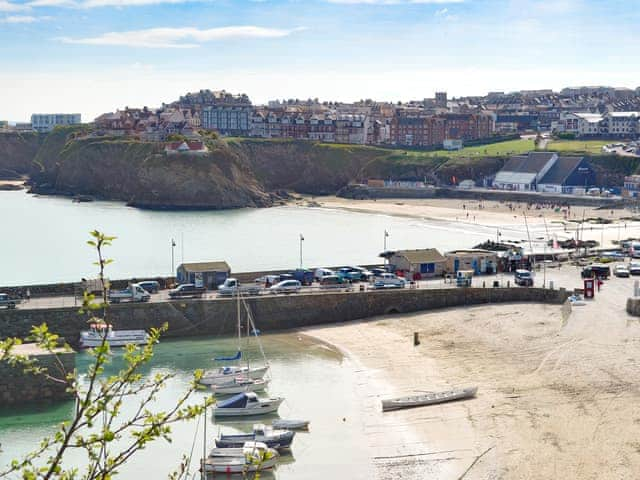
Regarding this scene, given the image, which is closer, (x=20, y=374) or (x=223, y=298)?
(x=20, y=374)

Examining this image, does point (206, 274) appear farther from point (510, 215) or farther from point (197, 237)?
point (510, 215)

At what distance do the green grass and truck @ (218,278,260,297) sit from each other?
232ft

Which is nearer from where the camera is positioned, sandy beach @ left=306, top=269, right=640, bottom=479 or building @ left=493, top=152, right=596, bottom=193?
sandy beach @ left=306, top=269, right=640, bottom=479

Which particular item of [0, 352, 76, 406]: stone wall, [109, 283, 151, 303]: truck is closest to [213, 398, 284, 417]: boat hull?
[0, 352, 76, 406]: stone wall

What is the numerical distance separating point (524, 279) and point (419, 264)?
5.06 metres

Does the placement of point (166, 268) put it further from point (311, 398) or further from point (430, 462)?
point (430, 462)

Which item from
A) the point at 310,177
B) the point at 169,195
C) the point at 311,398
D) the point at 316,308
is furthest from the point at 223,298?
the point at 310,177

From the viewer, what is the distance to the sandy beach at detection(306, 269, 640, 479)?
2419 centimetres

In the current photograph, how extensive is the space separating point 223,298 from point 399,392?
11.6 metres

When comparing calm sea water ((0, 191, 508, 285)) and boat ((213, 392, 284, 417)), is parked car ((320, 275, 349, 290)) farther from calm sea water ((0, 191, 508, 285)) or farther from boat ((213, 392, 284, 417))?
boat ((213, 392, 284, 417))

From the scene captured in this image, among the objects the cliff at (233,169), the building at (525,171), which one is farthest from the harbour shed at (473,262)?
the cliff at (233,169)

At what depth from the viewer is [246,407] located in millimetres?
28641

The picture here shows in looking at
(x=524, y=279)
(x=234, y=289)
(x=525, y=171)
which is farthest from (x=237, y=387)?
(x=525, y=171)

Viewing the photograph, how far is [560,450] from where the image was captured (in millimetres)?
24438
